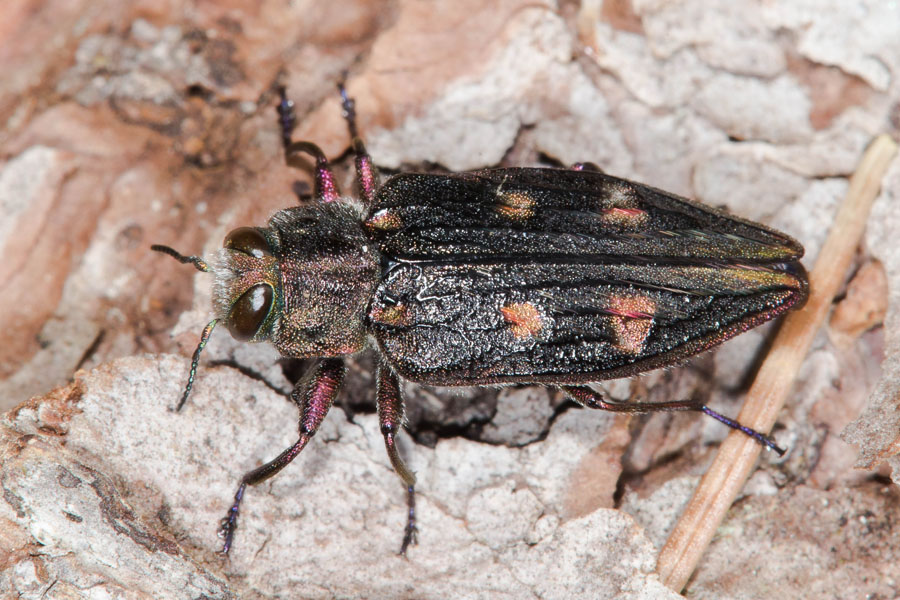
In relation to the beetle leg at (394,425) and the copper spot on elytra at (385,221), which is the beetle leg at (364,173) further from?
the beetle leg at (394,425)

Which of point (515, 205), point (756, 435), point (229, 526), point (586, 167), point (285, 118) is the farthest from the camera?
point (285, 118)

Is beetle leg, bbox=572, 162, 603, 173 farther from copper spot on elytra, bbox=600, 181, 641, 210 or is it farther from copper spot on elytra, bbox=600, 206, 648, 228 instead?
copper spot on elytra, bbox=600, 206, 648, 228

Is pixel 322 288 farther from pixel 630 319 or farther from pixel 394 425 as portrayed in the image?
pixel 630 319

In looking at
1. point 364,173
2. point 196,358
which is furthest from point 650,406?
point 196,358

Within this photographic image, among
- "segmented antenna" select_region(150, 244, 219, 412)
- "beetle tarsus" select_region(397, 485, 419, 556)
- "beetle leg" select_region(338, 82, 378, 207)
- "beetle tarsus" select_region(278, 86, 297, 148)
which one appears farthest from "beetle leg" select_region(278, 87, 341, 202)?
"beetle tarsus" select_region(397, 485, 419, 556)

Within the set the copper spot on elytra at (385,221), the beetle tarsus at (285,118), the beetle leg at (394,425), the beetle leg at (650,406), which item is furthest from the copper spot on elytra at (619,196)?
the beetle tarsus at (285,118)

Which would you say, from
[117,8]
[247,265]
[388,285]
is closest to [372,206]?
[388,285]
